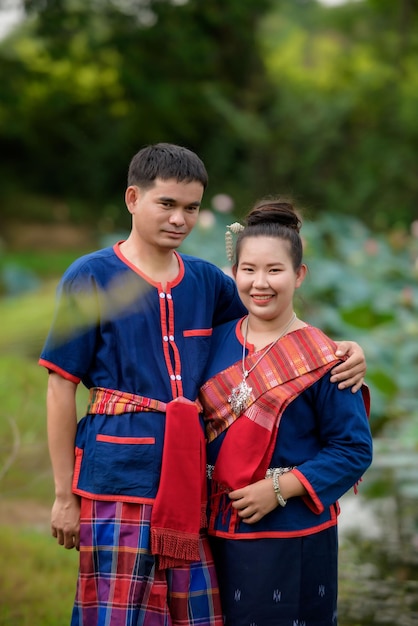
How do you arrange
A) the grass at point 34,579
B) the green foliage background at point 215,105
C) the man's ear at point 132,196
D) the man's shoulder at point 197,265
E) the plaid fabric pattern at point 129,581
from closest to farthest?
the plaid fabric pattern at point 129,581, the man's ear at point 132,196, the man's shoulder at point 197,265, the grass at point 34,579, the green foliage background at point 215,105

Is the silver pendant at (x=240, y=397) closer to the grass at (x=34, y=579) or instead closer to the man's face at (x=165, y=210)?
the man's face at (x=165, y=210)

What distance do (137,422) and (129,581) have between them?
1.32 feet

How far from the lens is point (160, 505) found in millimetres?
2393

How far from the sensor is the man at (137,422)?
240 centimetres

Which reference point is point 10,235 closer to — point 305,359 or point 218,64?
point 218,64

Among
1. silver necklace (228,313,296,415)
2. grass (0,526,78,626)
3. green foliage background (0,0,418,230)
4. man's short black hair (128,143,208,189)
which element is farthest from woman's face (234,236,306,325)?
green foliage background (0,0,418,230)

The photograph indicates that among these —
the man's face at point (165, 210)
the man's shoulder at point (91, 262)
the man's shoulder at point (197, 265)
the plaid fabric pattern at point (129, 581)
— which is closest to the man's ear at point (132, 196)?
the man's face at point (165, 210)

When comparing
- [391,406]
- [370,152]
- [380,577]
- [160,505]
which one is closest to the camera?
[160,505]

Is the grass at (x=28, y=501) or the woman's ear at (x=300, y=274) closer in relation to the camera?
the woman's ear at (x=300, y=274)

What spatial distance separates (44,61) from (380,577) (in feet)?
54.8

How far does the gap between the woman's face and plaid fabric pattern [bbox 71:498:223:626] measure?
61 cm

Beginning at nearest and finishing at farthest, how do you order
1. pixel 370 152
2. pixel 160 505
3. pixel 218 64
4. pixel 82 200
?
1. pixel 160 505
2. pixel 370 152
3. pixel 218 64
4. pixel 82 200

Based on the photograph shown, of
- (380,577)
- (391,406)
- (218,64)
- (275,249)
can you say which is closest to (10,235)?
(218,64)

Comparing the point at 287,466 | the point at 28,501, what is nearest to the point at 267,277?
the point at 287,466
